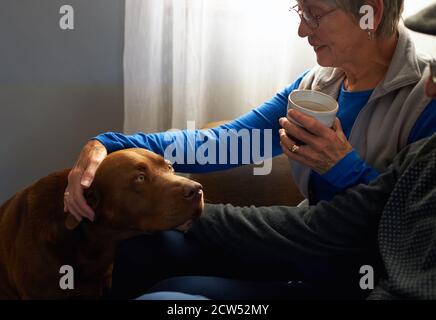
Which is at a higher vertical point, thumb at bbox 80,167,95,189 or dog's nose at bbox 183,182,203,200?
thumb at bbox 80,167,95,189

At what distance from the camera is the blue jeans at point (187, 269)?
3.71 ft

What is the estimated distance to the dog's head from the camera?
1.08 metres

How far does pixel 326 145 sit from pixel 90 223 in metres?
0.53

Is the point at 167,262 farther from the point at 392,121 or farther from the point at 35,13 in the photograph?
the point at 35,13

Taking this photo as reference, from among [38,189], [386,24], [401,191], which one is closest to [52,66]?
[38,189]

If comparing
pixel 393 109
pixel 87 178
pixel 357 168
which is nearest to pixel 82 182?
pixel 87 178

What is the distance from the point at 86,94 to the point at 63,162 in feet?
0.86

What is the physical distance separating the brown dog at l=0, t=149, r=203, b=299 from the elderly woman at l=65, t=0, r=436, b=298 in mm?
47

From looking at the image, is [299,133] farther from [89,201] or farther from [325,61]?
[89,201]

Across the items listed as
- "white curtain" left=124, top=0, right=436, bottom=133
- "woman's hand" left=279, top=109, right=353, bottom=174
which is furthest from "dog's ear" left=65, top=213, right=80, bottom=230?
"white curtain" left=124, top=0, right=436, bottom=133

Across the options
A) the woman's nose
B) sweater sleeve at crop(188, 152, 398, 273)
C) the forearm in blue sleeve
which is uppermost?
the woman's nose

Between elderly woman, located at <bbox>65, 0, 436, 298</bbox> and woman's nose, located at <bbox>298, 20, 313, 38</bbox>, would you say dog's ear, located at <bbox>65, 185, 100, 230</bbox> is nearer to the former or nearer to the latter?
elderly woman, located at <bbox>65, 0, 436, 298</bbox>

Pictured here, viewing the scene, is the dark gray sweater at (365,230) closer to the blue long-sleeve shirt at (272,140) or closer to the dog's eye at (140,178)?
the blue long-sleeve shirt at (272,140)

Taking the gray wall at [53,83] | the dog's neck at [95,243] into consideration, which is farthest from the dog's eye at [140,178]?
the gray wall at [53,83]
